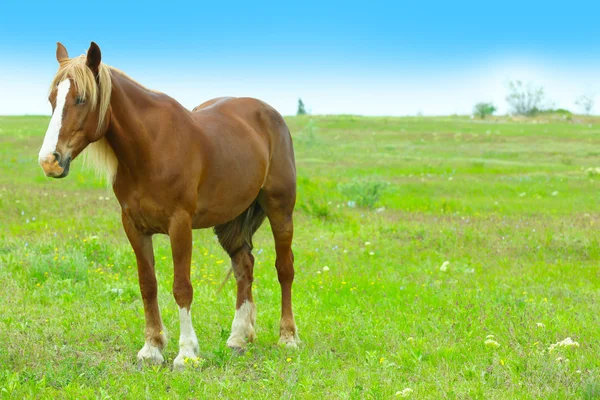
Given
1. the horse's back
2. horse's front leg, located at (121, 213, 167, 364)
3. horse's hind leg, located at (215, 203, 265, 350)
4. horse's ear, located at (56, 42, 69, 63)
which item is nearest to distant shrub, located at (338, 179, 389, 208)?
the horse's back

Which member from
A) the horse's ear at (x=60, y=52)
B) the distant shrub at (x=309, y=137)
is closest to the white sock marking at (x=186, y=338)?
the horse's ear at (x=60, y=52)

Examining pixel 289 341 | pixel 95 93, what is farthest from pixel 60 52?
pixel 289 341

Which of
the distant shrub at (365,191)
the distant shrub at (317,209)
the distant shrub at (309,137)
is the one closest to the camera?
the distant shrub at (317,209)

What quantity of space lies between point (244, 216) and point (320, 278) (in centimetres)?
227

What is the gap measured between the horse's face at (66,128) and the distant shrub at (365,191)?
10990 millimetres

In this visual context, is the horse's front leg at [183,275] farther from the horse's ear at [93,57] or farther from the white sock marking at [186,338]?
the horse's ear at [93,57]

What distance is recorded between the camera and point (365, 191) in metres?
15.6

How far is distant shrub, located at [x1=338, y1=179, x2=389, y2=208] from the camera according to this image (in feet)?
50.6

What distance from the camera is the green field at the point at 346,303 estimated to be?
202 inches

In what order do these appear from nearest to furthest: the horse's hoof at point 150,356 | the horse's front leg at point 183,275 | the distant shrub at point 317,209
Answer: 1. the horse's front leg at point 183,275
2. the horse's hoof at point 150,356
3. the distant shrub at point 317,209

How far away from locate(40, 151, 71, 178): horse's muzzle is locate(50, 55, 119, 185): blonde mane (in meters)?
0.49

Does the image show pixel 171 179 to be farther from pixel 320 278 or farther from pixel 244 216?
pixel 320 278

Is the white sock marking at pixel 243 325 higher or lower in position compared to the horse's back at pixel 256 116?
lower

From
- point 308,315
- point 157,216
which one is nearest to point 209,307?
point 308,315
